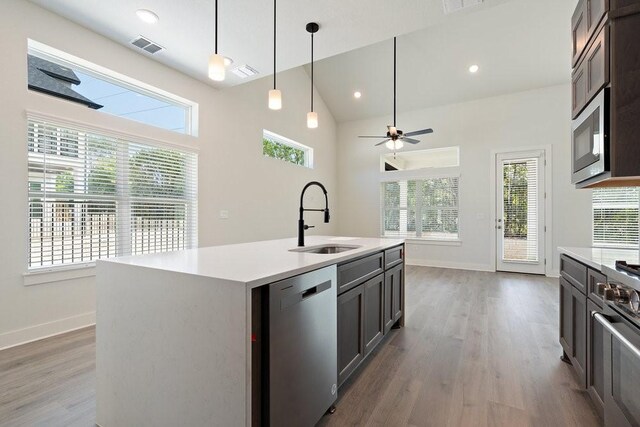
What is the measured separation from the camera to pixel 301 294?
137cm

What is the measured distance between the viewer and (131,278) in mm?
1417

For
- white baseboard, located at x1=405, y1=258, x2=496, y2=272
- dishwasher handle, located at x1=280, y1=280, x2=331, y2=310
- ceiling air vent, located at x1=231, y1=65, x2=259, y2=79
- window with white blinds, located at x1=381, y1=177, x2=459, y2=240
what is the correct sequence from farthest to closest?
window with white blinds, located at x1=381, y1=177, x2=459, y2=240
white baseboard, located at x1=405, y1=258, x2=496, y2=272
ceiling air vent, located at x1=231, y1=65, x2=259, y2=79
dishwasher handle, located at x1=280, y1=280, x2=331, y2=310

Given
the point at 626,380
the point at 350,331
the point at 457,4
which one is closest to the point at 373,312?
the point at 350,331

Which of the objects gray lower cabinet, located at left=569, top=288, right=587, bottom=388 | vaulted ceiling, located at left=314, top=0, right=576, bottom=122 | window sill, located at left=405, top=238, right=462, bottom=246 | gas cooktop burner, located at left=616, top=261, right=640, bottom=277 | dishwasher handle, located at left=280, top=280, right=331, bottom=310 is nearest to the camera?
gas cooktop burner, located at left=616, top=261, right=640, bottom=277

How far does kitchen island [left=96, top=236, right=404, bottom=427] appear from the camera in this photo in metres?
1.11

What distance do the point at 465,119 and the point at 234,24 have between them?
4988 millimetres

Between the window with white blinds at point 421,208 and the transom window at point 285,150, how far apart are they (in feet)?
6.35

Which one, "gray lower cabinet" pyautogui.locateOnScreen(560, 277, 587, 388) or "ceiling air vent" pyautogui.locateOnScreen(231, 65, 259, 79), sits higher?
"ceiling air vent" pyautogui.locateOnScreen(231, 65, 259, 79)

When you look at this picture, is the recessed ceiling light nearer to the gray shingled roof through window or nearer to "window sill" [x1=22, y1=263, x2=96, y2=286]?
the gray shingled roof through window

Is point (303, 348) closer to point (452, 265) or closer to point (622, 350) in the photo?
point (622, 350)

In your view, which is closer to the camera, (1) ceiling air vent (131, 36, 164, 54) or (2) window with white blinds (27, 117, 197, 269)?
(2) window with white blinds (27, 117, 197, 269)

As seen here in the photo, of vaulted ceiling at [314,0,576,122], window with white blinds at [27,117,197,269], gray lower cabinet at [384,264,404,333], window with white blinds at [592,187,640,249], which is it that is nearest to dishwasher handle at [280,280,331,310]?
gray lower cabinet at [384,264,404,333]

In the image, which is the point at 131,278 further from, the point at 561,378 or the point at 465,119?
the point at 465,119

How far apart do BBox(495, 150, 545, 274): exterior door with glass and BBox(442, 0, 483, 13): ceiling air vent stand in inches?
153
